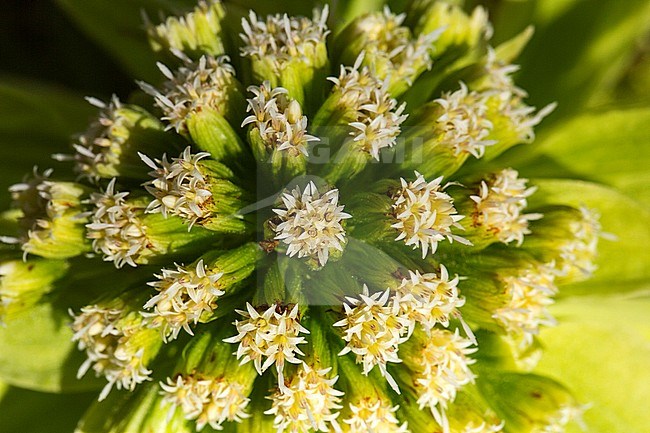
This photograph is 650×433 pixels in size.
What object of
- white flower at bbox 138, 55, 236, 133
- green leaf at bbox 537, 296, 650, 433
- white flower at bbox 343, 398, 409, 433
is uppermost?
white flower at bbox 138, 55, 236, 133

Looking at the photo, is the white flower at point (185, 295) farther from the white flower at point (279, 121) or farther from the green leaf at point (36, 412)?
the green leaf at point (36, 412)

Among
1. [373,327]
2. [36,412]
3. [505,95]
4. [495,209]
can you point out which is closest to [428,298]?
[373,327]

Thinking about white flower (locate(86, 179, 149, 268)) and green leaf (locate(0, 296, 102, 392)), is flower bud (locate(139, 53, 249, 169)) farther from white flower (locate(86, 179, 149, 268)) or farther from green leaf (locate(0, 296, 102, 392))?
green leaf (locate(0, 296, 102, 392))

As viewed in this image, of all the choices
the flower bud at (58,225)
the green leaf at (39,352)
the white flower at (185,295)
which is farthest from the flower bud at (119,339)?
the green leaf at (39,352)

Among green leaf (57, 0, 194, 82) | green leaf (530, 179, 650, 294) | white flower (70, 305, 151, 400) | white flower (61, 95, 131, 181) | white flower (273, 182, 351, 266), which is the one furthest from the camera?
green leaf (57, 0, 194, 82)

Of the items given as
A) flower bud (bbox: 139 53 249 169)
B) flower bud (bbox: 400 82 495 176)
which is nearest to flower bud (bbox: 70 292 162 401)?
flower bud (bbox: 139 53 249 169)

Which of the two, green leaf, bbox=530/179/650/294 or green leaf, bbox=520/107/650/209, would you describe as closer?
green leaf, bbox=530/179/650/294

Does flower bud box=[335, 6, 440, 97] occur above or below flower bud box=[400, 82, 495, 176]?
above

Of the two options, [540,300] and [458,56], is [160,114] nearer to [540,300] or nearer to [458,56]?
[458,56]
